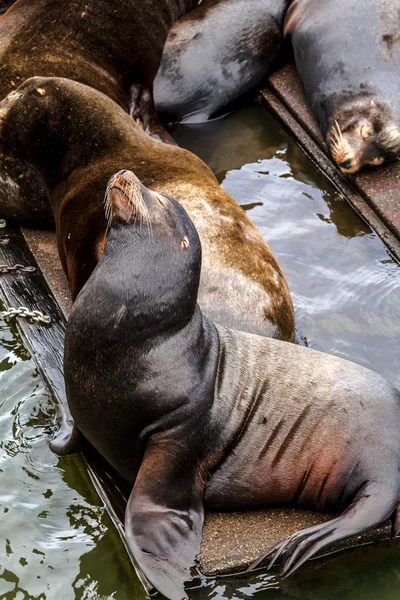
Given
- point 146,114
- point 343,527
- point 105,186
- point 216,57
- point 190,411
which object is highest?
point 105,186

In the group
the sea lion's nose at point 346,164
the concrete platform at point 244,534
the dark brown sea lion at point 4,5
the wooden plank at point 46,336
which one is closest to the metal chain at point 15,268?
the wooden plank at point 46,336

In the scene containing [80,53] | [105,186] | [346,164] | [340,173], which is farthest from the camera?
[340,173]

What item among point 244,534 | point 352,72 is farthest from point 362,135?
point 244,534

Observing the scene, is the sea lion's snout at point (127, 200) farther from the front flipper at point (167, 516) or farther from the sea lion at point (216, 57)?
the sea lion at point (216, 57)

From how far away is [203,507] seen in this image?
4.18 meters

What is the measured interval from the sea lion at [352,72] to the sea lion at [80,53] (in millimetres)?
1049

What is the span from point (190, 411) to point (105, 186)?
5.83 ft

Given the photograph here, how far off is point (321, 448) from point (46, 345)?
171cm

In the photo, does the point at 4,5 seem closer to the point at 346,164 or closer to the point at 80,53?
the point at 80,53

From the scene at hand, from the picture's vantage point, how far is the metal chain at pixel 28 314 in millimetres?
5422

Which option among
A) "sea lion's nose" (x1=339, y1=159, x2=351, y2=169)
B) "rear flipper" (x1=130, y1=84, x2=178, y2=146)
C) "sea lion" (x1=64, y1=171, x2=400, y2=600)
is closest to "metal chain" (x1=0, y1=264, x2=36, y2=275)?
"rear flipper" (x1=130, y1=84, x2=178, y2=146)

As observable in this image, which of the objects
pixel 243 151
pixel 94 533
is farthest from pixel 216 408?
pixel 243 151

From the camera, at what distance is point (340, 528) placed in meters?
3.93

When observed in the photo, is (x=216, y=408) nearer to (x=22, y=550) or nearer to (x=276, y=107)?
(x=22, y=550)
